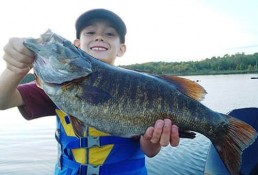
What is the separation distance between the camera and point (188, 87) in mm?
3316

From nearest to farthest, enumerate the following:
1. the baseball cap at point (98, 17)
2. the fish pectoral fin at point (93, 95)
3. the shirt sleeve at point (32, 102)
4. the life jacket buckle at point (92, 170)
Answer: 1. the fish pectoral fin at point (93, 95)
2. the life jacket buckle at point (92, 170)
3. the shirt sleeve at point (32, 102)
4. the baseball cap at point (98, 17)

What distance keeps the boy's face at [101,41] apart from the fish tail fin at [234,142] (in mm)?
1768

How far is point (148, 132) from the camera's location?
3.07 meters

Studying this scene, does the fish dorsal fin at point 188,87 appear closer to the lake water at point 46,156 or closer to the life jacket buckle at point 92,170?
the life jacket buckle at point 92,170

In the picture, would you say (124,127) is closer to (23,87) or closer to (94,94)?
(94,94)

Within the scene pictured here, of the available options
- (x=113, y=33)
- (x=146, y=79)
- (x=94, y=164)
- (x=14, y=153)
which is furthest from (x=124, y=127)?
(x=14, y=153)

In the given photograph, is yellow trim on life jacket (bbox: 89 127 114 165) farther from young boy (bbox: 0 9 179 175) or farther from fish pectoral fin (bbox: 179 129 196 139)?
fish pectoral fin (bbox: 179 129 196 139)

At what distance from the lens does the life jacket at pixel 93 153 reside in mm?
3496

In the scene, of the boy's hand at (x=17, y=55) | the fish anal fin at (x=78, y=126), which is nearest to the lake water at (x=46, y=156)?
the fish anal fin at (x=78, y=126)

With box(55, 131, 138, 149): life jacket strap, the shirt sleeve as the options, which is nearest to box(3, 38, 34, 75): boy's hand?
the shirt sleeve

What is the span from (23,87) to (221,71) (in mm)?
115902

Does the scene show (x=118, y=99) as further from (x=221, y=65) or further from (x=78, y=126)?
(x=221, y=65)

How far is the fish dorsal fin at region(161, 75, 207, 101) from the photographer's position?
3.27 m

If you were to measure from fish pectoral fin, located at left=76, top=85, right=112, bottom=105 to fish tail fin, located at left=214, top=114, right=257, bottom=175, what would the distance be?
128cm
